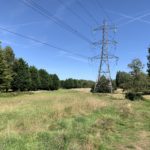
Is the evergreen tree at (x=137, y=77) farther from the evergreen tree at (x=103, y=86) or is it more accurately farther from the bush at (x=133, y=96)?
the evergreen tree at (x=103, y=86)

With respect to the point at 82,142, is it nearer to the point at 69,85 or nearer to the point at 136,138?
the point at 136,138

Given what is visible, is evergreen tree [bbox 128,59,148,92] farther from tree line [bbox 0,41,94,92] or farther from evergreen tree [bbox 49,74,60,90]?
evergreen tree [bbox 49,74,60,90]

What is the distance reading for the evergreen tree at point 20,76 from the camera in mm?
74375

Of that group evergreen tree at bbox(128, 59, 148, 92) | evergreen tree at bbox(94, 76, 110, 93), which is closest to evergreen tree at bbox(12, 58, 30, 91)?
evergreen tree at bbox(94, 76, 110, 93)

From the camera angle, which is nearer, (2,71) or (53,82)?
(2,71)

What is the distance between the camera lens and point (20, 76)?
74500 millimetres

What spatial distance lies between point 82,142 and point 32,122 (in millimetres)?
3301

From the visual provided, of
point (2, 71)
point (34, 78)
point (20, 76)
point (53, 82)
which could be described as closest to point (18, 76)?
point (20, 76)

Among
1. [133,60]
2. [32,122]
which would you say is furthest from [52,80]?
[32,122]

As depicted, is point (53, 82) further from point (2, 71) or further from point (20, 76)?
point (2, 71)

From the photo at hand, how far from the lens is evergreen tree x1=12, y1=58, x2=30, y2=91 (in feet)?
244

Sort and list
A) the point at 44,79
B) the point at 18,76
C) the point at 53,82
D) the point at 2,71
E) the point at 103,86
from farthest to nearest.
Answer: the point at 53,82 < the point at 44,79 < the point at 18,76 < the point at 2,71 < the point at 103,86

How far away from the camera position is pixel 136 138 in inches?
438

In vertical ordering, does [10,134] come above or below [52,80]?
below
